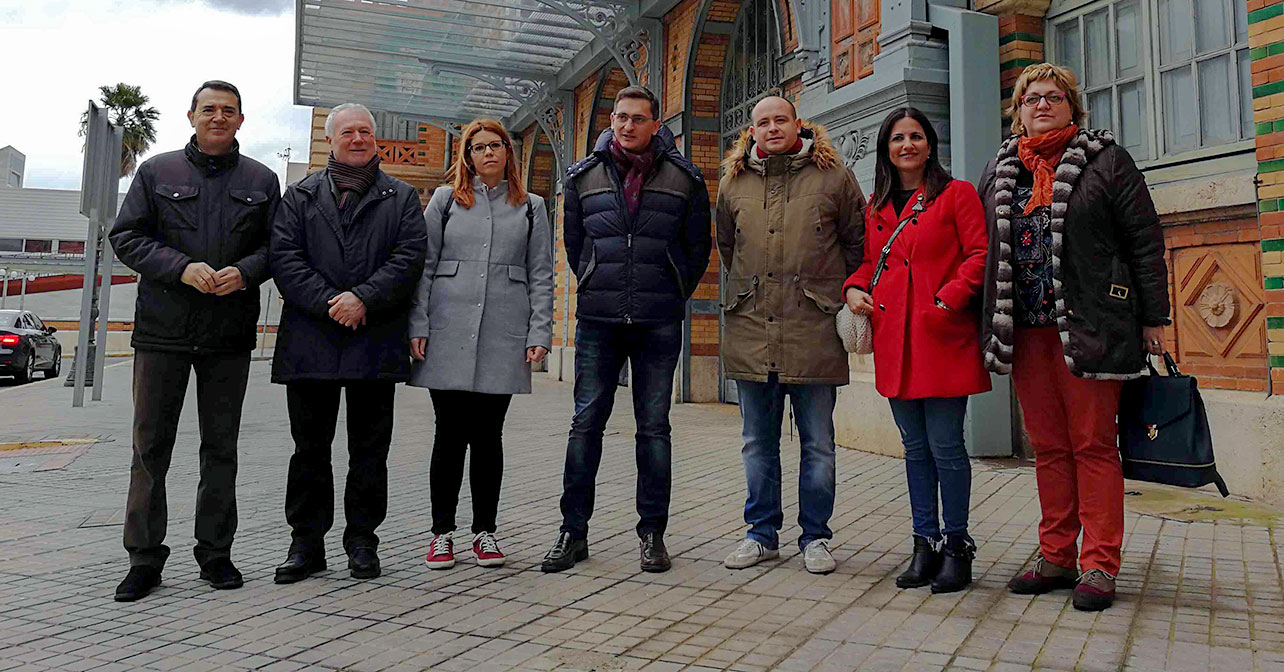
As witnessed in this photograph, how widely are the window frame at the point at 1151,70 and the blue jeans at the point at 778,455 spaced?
3.69 m

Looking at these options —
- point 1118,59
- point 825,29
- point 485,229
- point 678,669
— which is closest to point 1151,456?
point 678,669

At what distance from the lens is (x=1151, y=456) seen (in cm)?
320

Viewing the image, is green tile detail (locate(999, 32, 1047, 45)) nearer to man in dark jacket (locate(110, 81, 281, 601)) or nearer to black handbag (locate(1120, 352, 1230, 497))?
black handbag (locate(1120, 352, 1230, 497))

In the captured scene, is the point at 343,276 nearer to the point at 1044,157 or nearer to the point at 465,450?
the point at 465,450

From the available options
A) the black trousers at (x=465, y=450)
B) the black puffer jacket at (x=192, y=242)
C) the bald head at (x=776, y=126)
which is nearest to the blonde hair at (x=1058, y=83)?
the bald head at (x=776, y=126)

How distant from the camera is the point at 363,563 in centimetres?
360

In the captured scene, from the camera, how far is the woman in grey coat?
3770 millimetres

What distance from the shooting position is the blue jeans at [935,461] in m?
3.51

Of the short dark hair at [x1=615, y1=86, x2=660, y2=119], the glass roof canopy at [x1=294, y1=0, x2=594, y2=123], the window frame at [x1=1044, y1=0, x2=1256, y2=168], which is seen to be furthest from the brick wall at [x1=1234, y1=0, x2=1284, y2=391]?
the glass roof canopy at [x1=294, y1=0, x2=594, y2=123]

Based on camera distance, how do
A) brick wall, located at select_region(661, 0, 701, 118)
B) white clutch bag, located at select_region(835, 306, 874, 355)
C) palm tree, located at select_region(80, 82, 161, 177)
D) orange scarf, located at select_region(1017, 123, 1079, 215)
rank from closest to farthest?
orange scarf, located at select_region(1017, 123, 1079, 215) < white clutch bag, located at select_region(835, 306, 874, 355) < brick wall, located at select_region(661, 0, 701, 118) < palm tree, located at select_region(80, 82, 161, 177)

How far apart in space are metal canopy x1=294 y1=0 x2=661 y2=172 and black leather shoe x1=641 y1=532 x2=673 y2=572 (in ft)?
31.9

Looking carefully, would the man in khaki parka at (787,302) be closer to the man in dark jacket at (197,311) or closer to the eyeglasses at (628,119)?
the eyeglasses at (628,119)

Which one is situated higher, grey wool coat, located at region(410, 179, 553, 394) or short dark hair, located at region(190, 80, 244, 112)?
short dark hair, located at region(190, 80, 244, 112)

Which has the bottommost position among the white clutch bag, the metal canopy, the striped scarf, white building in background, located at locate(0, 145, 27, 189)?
the white clutch bag
